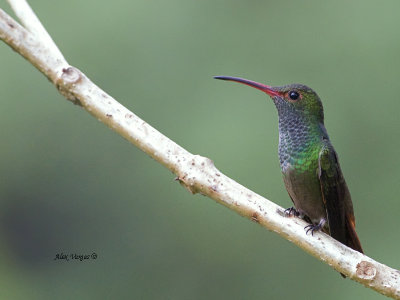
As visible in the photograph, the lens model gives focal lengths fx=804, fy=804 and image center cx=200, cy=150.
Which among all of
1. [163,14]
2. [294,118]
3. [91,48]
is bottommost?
[294,118]

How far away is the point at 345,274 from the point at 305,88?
5.03ft

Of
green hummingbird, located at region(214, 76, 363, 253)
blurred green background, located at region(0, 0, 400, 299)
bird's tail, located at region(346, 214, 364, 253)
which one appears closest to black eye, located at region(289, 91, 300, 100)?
green hummingbird, located at region(214, 76, 363, 253)

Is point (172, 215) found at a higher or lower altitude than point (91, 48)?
lower

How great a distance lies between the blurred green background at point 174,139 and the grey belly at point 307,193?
6.26 meters

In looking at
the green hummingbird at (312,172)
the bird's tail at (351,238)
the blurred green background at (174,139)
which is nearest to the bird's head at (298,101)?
the green hummingbird at (312,172)

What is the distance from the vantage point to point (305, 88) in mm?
4801

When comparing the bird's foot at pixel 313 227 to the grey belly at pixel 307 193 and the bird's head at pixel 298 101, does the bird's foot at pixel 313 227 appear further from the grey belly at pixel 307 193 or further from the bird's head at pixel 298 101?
the bird's head at pixel 298 101

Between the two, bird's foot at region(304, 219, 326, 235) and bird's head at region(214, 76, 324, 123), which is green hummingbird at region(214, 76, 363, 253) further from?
bird's foot at region(304, 219, 326, 235)

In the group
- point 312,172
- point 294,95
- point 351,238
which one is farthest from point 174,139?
point 351,238

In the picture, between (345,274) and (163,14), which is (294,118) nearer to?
(345,274)

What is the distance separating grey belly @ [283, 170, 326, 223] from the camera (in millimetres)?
4512

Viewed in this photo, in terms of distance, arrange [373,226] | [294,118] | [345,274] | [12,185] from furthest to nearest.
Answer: [12,185] → [373,226] → [294,118] → [345,274]

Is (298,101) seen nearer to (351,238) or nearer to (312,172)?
(312,172)

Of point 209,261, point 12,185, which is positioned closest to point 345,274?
point 209,261
